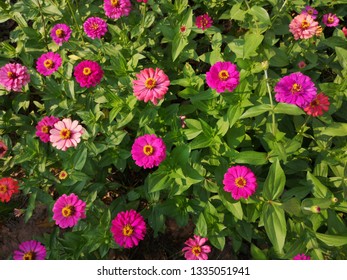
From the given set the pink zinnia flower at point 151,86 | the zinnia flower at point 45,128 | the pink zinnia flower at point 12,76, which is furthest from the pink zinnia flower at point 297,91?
the pink zinnia flower at point 12,76

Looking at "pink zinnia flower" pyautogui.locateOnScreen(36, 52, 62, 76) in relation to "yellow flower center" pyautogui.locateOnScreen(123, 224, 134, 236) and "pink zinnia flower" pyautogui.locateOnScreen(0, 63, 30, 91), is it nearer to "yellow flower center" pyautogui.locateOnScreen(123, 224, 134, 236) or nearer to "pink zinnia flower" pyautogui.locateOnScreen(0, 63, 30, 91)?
"pink zinnia flower" pyautogui.locateOnScreen(0, 63, 30, 91)

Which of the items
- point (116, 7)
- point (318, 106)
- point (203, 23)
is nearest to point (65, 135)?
point (116, 7)

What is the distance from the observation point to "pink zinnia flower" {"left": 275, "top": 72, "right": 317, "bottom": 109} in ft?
5.69

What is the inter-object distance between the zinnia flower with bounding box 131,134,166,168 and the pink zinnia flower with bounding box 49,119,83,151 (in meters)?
0.39

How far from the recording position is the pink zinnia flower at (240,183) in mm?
1662

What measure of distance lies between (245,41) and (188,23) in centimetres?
43

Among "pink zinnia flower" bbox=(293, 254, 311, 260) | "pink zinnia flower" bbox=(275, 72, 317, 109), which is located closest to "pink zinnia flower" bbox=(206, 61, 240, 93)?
"pink zinnia flower" bbox=(275, 72, 317, 109)

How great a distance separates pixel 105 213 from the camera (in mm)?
1950

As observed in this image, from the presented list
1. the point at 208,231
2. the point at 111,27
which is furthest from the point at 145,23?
the point at 208,231

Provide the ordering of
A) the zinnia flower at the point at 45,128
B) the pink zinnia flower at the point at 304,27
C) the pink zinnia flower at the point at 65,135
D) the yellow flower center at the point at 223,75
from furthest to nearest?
the pink zinnia flower at the point at 304,27 → the zinnia flower at the point at 45,128 → the pink zinnia flower at the point at 65,135 → the yellow flower center at the point at 223,75

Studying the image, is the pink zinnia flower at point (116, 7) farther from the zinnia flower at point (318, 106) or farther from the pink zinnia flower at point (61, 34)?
the zinnia flower at point (318, 106)

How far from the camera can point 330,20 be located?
8.18 ft

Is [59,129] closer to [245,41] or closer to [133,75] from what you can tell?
[133,75]

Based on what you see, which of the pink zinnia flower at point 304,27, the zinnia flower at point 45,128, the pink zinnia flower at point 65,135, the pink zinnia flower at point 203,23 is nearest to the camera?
the pink zinnia flower at point 65,135
